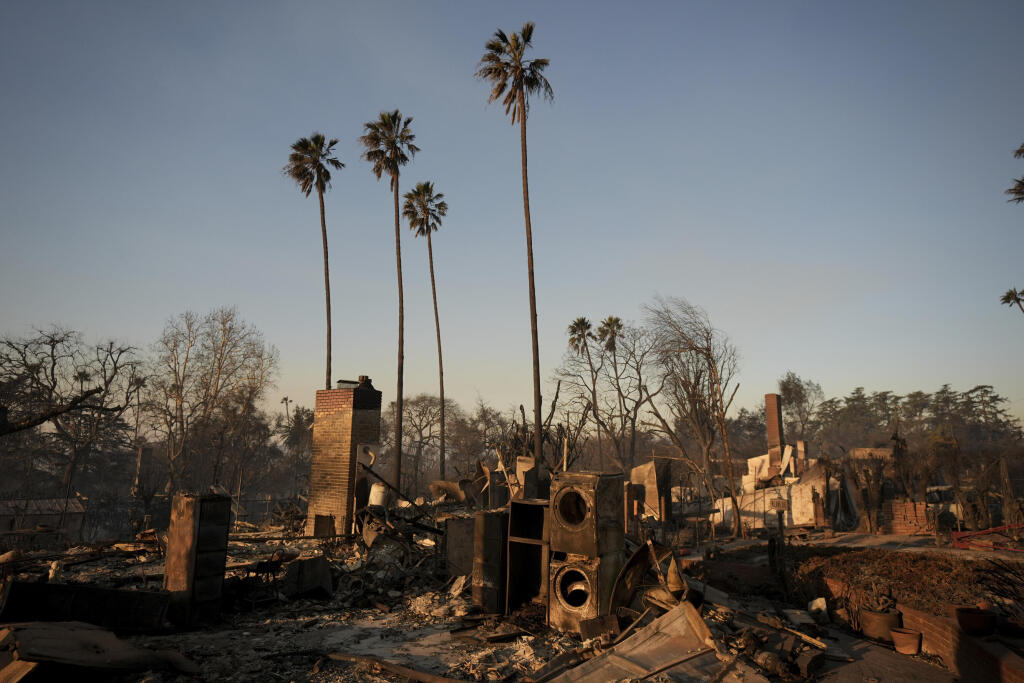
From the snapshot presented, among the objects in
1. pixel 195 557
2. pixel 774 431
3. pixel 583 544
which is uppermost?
pixel 774 431

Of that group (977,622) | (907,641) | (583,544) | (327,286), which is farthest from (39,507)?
(977,622)

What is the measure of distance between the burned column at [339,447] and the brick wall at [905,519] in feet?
63.0

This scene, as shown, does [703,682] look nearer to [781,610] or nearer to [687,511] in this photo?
[781,610]

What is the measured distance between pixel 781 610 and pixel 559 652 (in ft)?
17.6

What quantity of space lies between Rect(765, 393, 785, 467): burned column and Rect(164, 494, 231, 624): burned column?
29326 millimetres

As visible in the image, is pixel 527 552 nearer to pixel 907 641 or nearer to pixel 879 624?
pixel 879 624

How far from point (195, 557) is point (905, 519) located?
2304 centimetres

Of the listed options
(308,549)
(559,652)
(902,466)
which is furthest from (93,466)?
(902,466)

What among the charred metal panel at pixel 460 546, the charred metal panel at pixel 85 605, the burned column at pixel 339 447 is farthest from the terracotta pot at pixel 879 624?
the charred metal panel at pixel 85 605

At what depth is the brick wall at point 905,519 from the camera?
20.5m

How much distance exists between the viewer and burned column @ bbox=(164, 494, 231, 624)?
31.4ft

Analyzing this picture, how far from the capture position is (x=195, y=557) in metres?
9.69

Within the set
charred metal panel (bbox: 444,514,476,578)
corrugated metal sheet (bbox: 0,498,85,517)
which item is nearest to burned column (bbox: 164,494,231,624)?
charred metal panel (bbox: 444,514,476,578)

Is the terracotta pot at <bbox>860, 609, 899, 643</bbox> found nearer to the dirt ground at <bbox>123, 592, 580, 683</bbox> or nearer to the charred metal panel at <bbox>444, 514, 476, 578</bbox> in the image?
the dirt ground at <bbox>123, 592, 580, 683</bbox>
